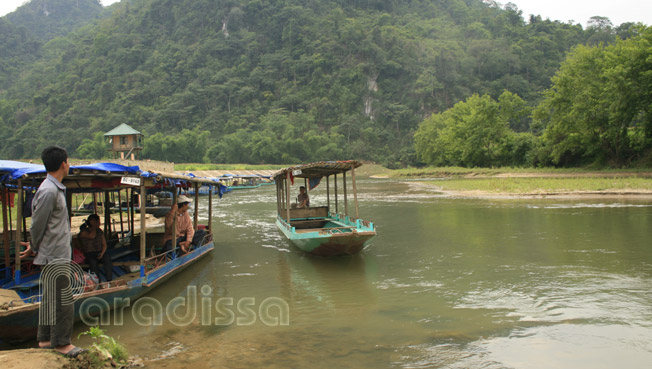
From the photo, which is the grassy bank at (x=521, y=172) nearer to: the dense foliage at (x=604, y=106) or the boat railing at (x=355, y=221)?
the dense foliage at (x=604, y=106)

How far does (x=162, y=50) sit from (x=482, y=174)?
100 m

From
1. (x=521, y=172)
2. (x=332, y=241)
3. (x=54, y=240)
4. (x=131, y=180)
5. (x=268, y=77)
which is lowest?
(x=332, y=241)

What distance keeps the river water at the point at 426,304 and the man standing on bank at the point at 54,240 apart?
1.39m

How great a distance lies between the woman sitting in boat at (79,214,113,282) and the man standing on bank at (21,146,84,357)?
12.6 ft

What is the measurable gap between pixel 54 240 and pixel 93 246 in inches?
159

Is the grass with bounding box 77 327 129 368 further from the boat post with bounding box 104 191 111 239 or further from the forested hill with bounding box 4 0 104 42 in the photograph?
the forested hill with bounding box 4 0 104 42

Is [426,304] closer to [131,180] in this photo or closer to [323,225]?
[131,180]

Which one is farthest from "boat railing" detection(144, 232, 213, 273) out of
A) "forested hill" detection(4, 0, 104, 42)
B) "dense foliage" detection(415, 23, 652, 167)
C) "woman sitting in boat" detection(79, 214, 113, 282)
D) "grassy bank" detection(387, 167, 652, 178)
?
"forested hill" detection(4, 0, 104, 42)

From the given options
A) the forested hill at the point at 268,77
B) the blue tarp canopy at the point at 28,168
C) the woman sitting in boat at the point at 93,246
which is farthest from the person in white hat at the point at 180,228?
the forested hill at the point at 268,77

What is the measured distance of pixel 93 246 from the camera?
8.14 meters

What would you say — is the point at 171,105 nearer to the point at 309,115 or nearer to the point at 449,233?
the point at 309,115

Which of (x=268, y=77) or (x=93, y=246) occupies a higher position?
(x=268, y=77)

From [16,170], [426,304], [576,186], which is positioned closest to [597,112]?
[576,186]

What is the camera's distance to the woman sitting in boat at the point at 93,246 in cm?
809
